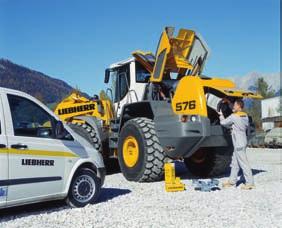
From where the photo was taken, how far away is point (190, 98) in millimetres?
8938

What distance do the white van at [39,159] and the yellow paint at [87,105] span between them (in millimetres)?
4412

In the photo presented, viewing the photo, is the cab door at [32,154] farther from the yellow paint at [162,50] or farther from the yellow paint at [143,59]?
the yellow paint at [143,59]

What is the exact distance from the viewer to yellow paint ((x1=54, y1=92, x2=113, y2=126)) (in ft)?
39.0

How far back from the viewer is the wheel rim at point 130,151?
32.6 feet

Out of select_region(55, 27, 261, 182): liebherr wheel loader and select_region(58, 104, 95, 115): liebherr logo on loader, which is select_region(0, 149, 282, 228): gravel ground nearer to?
select_region(55, 27, 261, 182): liebherr wheel loader

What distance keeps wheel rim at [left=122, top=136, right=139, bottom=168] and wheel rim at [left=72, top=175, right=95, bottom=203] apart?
8.71 feet

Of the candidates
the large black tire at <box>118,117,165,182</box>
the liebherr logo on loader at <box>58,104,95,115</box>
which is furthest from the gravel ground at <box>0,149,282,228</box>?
the liebherr logo on loader at <box>58,104,95,115</box>

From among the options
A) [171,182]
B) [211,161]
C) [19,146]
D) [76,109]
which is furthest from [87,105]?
[19,146]

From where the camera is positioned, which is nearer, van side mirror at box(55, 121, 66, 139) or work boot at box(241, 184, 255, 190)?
van side mirror at box(55, 121, 66, 139)

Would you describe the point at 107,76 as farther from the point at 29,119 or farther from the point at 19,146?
the point at 19,146

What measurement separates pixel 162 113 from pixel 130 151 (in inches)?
52.9

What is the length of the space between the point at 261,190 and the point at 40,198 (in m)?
4.38

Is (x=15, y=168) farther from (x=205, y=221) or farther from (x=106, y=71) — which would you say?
(x=106, y=71)

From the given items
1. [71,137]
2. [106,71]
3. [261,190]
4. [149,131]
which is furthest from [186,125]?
[106,71]
